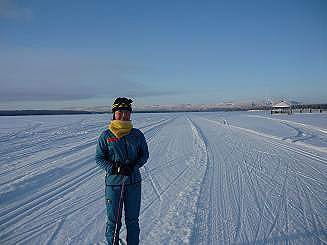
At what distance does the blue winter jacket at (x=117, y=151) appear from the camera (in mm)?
3041

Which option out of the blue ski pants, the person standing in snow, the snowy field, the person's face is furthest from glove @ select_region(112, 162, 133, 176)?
the snowy field

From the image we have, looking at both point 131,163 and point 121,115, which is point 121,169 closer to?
point 131,163

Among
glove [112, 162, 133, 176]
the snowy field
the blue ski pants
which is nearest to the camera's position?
glove [112, 162, 133, 176]

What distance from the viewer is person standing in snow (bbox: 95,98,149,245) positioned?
120 inches

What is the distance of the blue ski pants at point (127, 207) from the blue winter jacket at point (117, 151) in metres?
0.10

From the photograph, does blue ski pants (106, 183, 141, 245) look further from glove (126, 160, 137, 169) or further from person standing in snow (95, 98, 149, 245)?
glove (126, 160, 137, 169)

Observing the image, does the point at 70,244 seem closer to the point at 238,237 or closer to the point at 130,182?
the point at 130,182

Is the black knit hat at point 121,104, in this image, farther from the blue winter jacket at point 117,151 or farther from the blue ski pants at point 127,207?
the blue ski pants at point 127,207

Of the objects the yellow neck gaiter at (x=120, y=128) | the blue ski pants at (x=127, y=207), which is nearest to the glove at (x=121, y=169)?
the blue ski pants at (x=127, y=207)

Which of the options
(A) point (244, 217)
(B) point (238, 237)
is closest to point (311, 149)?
(A) point (244, 217)

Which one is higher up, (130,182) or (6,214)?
(130,182)

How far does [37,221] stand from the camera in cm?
442

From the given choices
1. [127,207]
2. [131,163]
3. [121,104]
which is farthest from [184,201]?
[121,104]

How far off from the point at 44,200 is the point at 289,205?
16.0ft
